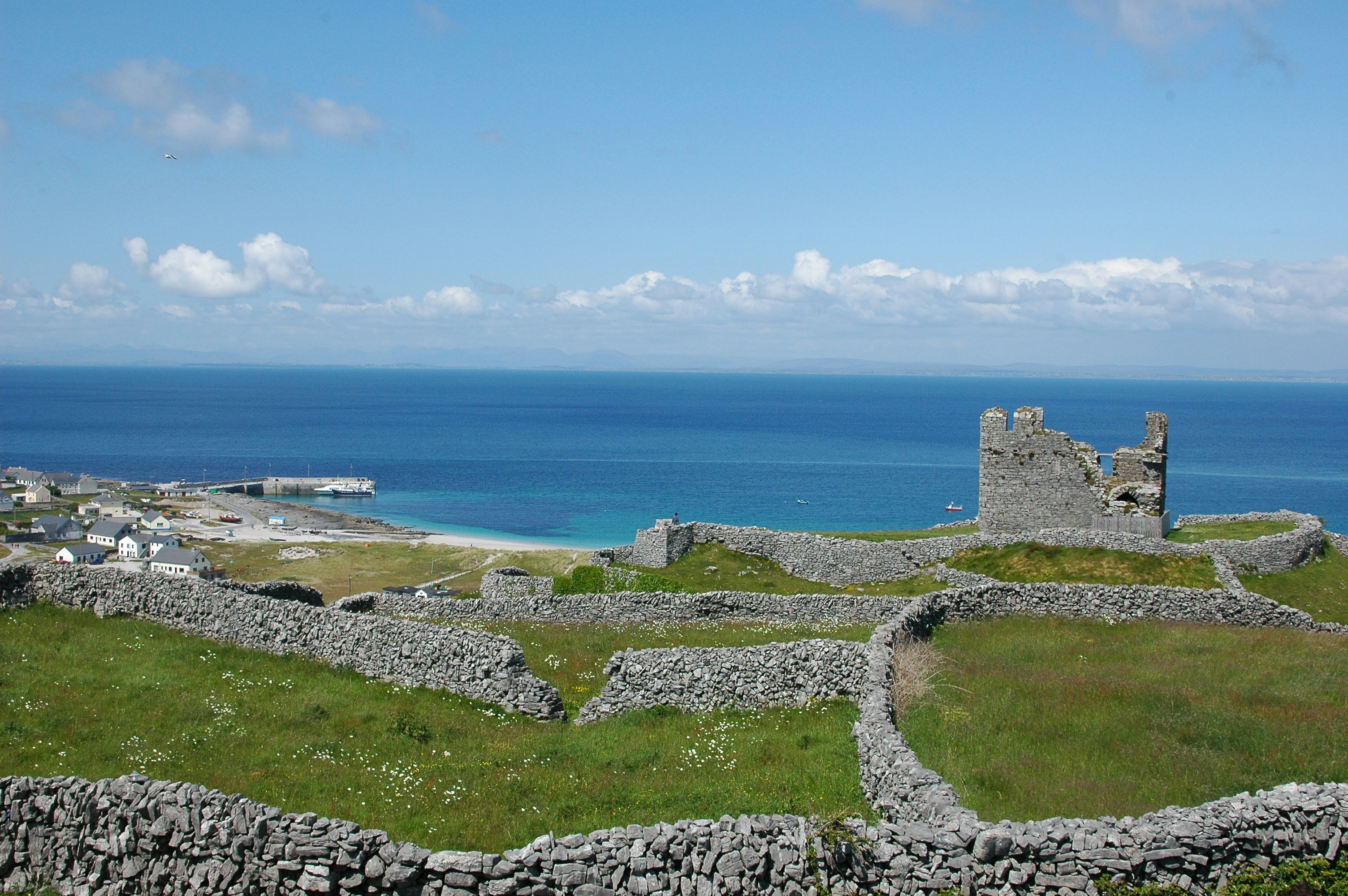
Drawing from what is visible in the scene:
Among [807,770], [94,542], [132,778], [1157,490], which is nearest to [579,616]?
[807,770]

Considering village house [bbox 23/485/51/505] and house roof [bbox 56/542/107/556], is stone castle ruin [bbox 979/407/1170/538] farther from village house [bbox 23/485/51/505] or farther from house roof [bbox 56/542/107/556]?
village house [bbox 23/485/51/505]

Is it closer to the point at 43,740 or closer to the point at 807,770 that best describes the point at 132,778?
the point at 43,740

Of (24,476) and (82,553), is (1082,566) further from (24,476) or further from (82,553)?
(24,476)

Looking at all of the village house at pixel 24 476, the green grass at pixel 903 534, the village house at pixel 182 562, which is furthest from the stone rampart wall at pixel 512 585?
the village house at pixel 24 476

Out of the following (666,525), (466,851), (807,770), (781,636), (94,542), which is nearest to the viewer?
(466,851)

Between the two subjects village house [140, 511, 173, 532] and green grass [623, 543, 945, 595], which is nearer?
green grass [623, 543, 945, 595]

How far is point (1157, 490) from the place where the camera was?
32688 mm

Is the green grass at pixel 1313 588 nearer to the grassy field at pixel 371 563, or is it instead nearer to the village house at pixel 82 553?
the grassy field at pixel 371 563

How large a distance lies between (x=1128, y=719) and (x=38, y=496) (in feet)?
413

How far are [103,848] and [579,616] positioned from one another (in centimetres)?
1707

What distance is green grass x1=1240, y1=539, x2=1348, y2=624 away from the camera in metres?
27.0

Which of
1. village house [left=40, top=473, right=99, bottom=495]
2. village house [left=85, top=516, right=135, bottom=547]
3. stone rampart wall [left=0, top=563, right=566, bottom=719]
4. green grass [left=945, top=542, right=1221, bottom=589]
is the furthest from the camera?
village house [left=40, top=473, right=99, bottom=495]

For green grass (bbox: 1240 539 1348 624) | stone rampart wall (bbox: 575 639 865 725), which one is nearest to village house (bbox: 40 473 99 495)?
stone rampart wall (bbox: 575 639 865 725)

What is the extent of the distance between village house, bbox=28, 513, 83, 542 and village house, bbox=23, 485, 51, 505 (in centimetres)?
1858
